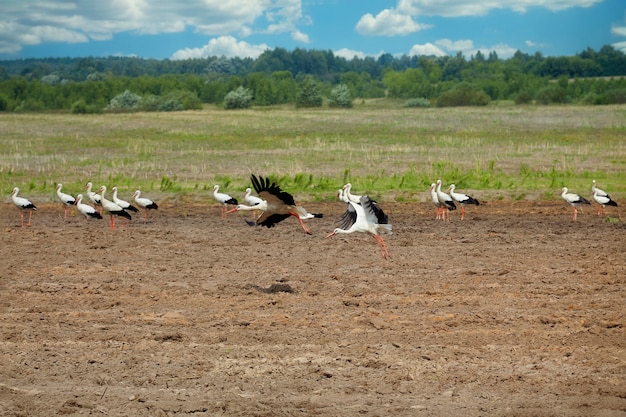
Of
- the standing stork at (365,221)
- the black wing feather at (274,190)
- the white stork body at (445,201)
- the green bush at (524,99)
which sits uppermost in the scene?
the green bush at (524,99)

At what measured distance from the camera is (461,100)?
101 m

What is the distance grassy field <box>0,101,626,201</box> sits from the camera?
80.1ft

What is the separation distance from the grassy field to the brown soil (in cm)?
712

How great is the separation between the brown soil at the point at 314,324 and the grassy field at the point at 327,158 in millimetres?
7116

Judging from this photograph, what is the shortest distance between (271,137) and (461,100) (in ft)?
190

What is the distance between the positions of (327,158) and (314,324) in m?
23.2

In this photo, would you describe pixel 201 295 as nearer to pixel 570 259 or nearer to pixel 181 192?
pixel 570 259

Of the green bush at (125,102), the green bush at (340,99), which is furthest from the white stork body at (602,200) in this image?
the green bush at (125,102)

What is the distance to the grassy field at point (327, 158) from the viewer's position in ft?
80.1

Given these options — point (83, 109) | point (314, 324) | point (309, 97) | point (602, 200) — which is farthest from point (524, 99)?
point (314, 324)

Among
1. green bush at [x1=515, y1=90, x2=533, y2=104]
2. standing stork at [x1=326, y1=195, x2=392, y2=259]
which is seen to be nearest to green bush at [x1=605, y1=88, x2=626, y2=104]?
green bush at [x1=515, y1=90, x2=533, y2=104]

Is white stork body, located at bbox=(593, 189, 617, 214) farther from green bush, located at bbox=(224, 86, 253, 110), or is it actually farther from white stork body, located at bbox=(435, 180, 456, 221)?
green bush, located at bbox=(224, 86, 253, 110)

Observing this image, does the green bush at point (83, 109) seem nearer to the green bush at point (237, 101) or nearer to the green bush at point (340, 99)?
the green bush at point (237, 101)

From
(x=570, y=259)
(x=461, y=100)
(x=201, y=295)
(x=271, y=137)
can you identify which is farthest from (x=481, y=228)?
(x=461, y=100)
